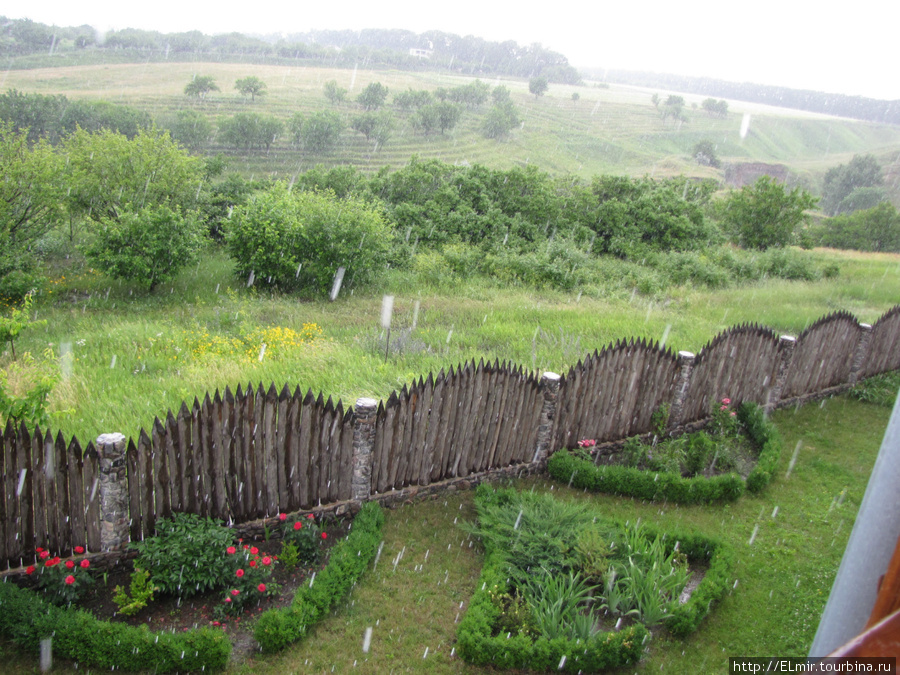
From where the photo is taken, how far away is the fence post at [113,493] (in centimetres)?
594

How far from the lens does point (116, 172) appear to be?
21.6 metres

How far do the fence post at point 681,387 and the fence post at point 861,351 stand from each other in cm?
578

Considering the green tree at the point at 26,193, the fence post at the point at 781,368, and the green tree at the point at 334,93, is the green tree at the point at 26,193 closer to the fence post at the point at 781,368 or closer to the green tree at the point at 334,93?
the fence post at the point at 781,368

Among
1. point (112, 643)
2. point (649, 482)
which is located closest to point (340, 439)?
point (112, 643)

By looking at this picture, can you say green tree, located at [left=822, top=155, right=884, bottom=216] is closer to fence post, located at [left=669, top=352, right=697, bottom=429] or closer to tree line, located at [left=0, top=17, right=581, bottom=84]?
tree line, located at [left=0, top=17, right=581, bottom=84]

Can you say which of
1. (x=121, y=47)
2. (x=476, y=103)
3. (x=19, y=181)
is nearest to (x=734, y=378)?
(x=19, y=181)

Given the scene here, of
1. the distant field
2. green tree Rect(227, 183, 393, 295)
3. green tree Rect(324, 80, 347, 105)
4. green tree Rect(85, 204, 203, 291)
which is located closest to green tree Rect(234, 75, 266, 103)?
the distant field

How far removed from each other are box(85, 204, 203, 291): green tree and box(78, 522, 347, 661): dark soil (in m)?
13.5

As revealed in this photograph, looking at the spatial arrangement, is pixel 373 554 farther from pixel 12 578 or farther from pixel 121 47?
pixel 121 47

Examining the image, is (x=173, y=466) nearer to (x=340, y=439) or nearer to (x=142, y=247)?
(x=340, y=439)

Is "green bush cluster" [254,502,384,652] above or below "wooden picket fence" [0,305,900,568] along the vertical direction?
below

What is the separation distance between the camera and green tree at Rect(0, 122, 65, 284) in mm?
18453

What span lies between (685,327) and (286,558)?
13.6 m

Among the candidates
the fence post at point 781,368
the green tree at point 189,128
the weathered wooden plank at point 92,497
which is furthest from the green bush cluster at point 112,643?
the green tree at point 189,128
